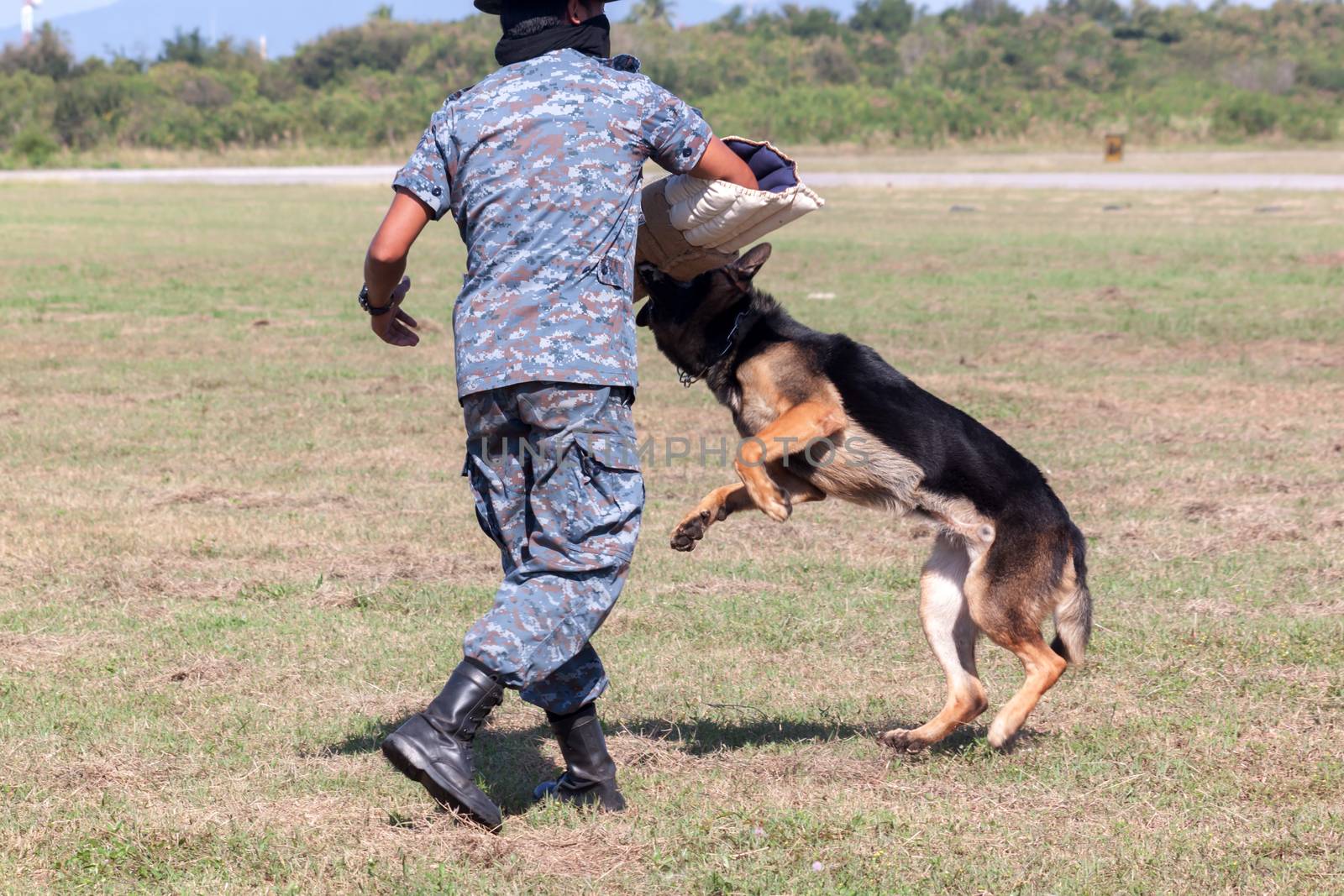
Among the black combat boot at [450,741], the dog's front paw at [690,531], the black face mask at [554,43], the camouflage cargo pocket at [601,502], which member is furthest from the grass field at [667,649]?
the black face mask at [554,43]

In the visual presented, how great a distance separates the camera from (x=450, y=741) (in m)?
3.53

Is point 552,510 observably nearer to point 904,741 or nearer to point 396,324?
point 396,324

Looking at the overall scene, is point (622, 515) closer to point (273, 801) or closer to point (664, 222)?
point (664, 222)

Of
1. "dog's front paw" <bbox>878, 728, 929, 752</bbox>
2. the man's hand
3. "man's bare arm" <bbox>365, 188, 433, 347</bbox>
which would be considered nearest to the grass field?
"dog's front paw" <bbox>878, 728, 929, 752</bbox>

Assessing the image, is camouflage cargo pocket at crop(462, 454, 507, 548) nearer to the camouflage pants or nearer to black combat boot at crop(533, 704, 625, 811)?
the camouflage pants

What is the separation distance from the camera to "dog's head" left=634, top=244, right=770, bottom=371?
181 inches

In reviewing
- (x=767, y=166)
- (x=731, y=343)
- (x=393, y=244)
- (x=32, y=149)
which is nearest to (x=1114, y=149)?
(x=32, y=149)

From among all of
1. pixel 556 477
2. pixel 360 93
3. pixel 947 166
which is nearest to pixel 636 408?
pixel 556 477

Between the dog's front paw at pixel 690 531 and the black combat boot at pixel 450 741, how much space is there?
845 millimetres

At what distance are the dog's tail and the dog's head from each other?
1.33 m

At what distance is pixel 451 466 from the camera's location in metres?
8.49

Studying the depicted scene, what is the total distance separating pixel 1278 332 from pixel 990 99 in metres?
47.8

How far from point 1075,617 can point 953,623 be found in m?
0.40

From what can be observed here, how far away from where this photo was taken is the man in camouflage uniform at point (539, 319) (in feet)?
11.5
